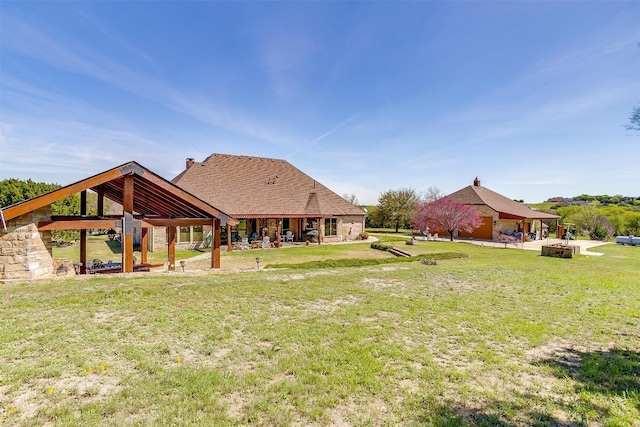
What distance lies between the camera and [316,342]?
16.6 ft

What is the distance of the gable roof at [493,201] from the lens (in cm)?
3039

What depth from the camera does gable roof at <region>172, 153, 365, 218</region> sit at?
→ 75.4 ft

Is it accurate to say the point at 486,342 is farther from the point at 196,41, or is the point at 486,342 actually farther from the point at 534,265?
the point at 196,41

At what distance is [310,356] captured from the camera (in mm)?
4562

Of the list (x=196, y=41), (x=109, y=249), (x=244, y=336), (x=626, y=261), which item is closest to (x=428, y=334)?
(x=244, y=336)

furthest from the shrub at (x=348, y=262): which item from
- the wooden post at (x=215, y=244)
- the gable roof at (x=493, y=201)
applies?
the gable roof at (x=493, y=201)

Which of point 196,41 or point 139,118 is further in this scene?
point 139,118

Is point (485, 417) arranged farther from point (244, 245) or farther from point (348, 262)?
point (244, 245)

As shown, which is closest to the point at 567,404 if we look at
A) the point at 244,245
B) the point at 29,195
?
the point at 244,245

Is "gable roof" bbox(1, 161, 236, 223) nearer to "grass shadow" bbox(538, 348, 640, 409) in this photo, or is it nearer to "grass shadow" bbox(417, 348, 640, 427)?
"grass shadow" bbox(417, 348, 640, 427)

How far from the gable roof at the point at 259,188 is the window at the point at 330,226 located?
853 mm

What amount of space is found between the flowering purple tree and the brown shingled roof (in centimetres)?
267

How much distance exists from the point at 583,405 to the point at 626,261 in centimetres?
1977

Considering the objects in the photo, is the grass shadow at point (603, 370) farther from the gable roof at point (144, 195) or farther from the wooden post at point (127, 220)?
the wooden post at point (127, 220)
